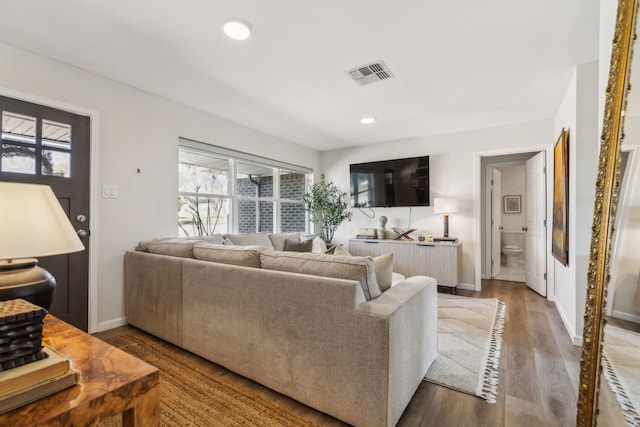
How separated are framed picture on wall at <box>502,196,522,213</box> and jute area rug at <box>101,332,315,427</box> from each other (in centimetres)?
634

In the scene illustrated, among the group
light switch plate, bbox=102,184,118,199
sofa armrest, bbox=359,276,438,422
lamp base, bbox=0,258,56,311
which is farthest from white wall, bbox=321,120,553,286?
lamp base, bbox=0,258,56,311

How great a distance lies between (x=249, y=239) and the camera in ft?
12.3

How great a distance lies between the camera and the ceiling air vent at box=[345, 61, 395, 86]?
248 cm

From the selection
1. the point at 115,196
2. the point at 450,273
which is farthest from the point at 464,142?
the point at 115,196

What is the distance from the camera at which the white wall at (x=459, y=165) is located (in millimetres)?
3965

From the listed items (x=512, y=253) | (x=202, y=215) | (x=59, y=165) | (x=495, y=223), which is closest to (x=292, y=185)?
(x=202, y=215)

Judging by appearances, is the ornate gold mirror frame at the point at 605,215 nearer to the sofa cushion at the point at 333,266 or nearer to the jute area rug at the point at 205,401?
the sofa cushion at the point at 333,266

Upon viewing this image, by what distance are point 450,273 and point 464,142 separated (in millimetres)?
1935

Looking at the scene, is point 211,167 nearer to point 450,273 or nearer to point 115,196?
point 115,196

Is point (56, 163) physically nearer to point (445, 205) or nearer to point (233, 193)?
point (233, 193)

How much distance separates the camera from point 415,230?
4680 millimetres

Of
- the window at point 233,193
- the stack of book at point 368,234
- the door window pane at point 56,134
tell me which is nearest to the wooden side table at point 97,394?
the door window pane at point 56,134

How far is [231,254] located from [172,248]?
0.79 m

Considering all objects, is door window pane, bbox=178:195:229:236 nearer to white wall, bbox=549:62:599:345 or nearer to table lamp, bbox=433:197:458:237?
table lamp, bbox=433:197:458:237
